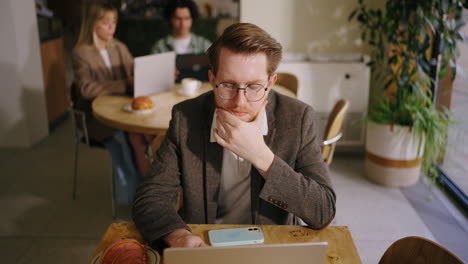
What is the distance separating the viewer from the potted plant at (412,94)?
2.95 m

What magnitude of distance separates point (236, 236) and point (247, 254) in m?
0.34

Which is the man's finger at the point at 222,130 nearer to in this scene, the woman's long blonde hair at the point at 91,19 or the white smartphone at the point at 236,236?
the white smartphone at the point at 236,236

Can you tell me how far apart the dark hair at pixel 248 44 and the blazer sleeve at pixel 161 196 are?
0.94 feet

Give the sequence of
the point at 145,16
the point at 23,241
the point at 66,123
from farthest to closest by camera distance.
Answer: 1. the point at 145,16
2. the point at 66,123
3. the point at 23,241

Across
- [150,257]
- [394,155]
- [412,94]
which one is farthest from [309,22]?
[150,257]

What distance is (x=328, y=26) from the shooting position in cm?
372

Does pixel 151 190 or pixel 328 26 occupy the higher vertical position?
pixel 328 26

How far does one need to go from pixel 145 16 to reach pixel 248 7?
2.20 metres

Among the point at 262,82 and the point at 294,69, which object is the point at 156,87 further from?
the point at 262,82

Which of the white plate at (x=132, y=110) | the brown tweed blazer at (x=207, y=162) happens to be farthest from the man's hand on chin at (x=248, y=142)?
the white plate at (x=132, y=110)

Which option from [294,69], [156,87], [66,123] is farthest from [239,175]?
[66,123]

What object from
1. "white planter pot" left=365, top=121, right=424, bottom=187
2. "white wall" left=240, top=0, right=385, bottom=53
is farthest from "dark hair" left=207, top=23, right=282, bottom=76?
"white wall" left=240, top=0, right=385, bottom=53

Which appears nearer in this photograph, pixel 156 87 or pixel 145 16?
pixel 156 87

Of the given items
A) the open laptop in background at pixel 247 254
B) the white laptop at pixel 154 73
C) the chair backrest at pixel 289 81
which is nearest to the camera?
the open laptop in background at pixel 247 254
